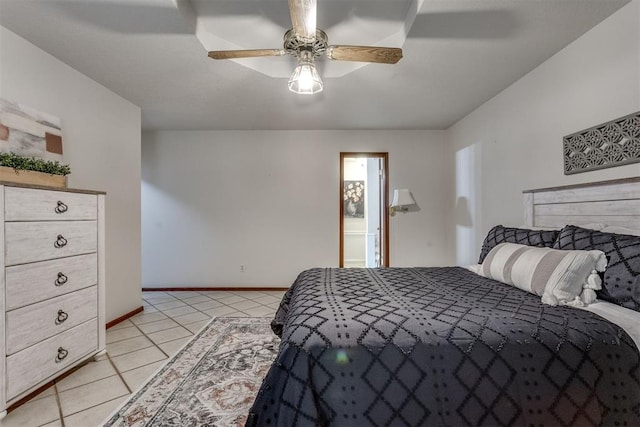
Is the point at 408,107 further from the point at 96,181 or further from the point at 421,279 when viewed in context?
the point at 96,181

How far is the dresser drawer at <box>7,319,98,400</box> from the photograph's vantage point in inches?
60.2

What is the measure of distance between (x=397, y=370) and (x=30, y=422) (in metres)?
2.05

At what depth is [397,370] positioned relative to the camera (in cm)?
104

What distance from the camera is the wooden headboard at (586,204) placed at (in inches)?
63.6

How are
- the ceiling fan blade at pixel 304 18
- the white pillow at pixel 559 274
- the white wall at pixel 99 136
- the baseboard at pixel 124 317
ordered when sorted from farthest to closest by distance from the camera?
the baseboard at pixel 124 317, the white wall at pixel 99 136, the white pillow at pixel 559 274, the ceiling fan blade at pixel 304 18

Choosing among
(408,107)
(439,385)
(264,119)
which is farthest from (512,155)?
(264,119)

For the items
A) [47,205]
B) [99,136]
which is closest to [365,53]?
[47,205]

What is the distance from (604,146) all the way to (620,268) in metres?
0.93

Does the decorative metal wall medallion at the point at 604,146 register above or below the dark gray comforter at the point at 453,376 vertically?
above

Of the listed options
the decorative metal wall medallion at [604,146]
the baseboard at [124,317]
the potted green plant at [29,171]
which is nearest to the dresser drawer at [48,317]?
the potted green plant at [29,171]

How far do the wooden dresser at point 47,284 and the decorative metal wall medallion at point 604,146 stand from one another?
363 centimetres

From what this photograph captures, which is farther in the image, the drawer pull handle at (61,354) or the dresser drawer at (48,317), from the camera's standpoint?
the drawer pull handle at (61,354)

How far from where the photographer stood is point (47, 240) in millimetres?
1722

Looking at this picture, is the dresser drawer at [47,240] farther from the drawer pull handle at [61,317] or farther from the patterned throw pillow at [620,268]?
the patterned throw pillow at [620,268]
